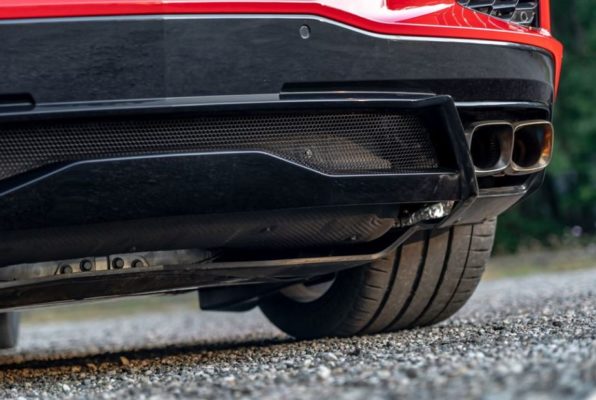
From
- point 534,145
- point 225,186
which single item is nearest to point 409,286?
point 534,145

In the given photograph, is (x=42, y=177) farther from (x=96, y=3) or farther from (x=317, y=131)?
(x=317, y=131)

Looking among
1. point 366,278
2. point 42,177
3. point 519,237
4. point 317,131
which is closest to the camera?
point 42,177

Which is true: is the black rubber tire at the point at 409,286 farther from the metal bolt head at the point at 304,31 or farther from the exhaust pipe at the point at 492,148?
the metal bolt head at the point at 304,31

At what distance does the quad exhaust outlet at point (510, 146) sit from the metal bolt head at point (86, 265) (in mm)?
1113

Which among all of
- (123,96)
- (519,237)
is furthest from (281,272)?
(519,237)

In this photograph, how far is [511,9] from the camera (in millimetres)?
3047

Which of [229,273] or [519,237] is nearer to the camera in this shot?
[229,273]

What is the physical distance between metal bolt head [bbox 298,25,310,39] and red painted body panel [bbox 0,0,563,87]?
0.12 ft

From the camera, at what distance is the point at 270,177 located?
270 centimetres

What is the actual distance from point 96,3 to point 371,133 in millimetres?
789

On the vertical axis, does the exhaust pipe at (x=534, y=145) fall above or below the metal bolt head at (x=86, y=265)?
above

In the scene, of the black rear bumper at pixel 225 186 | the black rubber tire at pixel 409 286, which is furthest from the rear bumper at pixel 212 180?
the black rubber tire at pixel 409 286

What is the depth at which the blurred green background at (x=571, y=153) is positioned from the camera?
→ 838 inches

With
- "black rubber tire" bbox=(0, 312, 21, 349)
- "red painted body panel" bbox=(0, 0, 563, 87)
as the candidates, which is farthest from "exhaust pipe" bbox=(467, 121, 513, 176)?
"black rubber tire" bbox=(0, 312, 21, 349)
